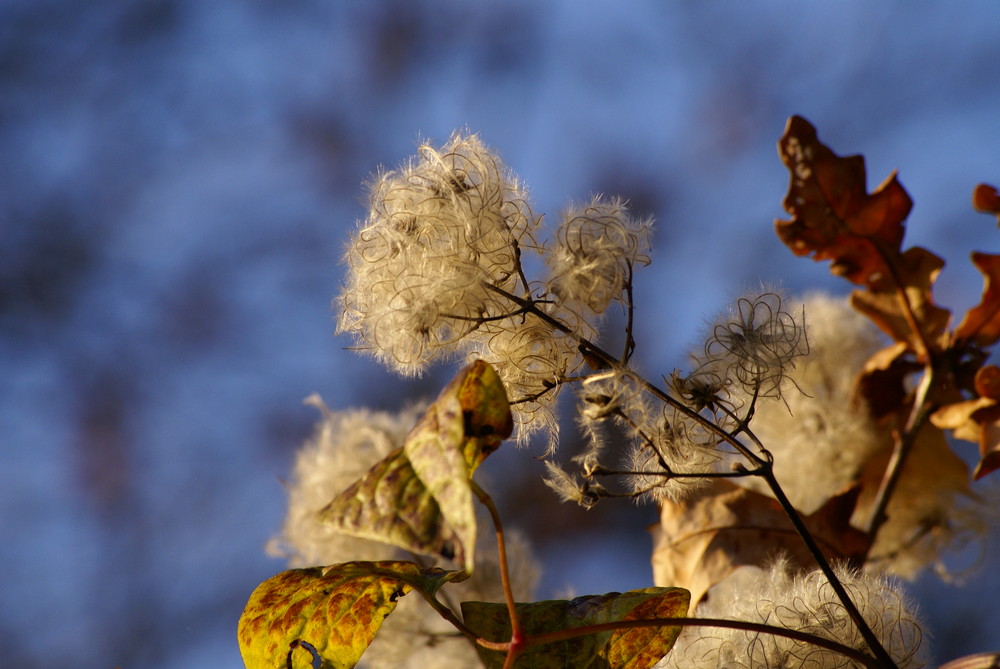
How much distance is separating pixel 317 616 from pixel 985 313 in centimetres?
52

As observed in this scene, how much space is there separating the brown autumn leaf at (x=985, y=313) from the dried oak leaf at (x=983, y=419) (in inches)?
1.8

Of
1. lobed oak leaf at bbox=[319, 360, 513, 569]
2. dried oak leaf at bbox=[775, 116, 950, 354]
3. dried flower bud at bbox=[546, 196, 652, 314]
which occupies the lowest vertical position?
lobed oak leaf at bbox=[319, 360, 513, 569]

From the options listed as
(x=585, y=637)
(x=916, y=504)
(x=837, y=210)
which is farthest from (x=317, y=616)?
(x=916, y=504)

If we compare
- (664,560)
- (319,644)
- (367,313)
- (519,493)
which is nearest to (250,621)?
(319,644)

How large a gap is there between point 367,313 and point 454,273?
7 cm

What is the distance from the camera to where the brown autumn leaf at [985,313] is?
64 centimetres

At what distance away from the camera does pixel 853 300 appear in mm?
708

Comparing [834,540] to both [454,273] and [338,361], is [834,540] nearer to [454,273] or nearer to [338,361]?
[454,273]

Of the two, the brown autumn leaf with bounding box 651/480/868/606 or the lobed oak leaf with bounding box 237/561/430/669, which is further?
the brown autumn leaf with bounding box 651/480/868/606

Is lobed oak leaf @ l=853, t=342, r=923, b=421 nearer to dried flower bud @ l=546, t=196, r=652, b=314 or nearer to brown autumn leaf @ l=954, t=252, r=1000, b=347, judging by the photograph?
brown autumn leaf @ l=954, t=252, r=1000, b=347

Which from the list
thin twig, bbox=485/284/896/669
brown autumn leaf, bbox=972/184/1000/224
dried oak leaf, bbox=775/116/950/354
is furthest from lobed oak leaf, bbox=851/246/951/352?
thin twig, bbox=485/284/896/669

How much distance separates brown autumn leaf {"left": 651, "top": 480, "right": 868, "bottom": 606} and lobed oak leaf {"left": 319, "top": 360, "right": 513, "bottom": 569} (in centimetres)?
28

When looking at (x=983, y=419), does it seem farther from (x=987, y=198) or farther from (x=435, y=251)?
(x=435, y=251)

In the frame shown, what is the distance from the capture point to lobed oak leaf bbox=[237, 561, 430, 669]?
0.43 metres
